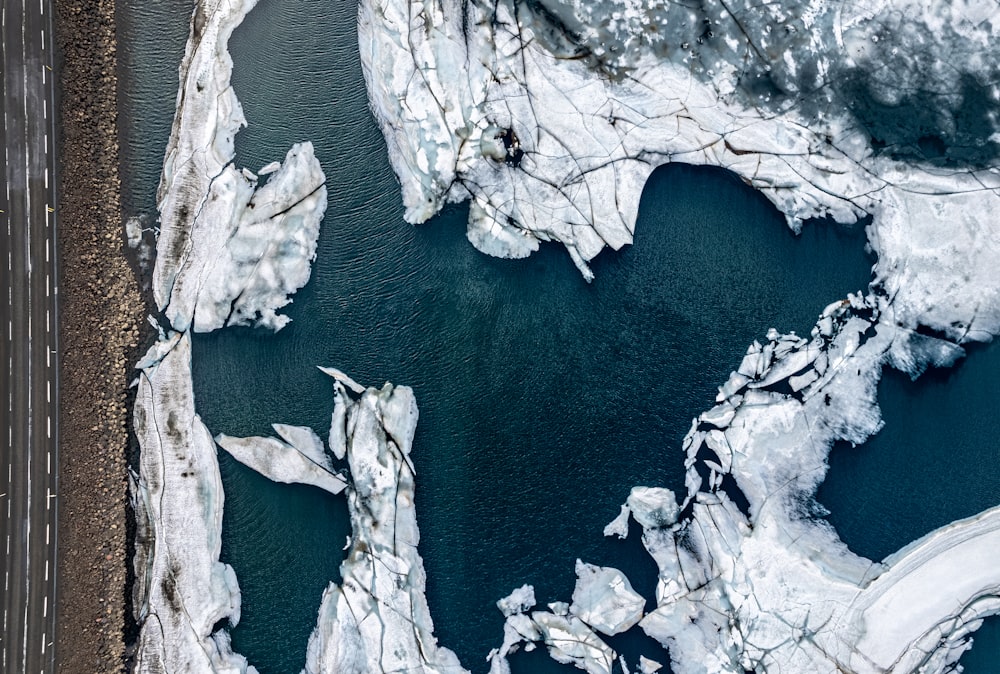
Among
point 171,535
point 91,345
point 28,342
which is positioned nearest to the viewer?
point 28,342

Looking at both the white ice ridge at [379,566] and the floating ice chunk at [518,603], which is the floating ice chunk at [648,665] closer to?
the floating ice chunk at [518,603]

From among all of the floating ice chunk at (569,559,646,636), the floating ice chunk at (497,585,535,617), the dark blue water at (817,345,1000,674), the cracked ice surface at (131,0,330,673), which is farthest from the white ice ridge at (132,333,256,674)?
the dark blue water at (817,345,1000,674)

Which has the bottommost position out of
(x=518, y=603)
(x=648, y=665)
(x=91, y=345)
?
(x=648, y=665)

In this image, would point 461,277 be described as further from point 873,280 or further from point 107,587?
point 107,587

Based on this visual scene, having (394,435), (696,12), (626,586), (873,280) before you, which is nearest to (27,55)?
(394,435)

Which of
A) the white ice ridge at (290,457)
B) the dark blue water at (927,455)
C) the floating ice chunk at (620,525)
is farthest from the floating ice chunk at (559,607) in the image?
the dark blue water at (927,455)

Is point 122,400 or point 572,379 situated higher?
point 572,379

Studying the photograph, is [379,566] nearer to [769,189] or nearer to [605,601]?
[605,601]

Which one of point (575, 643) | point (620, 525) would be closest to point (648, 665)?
point (575, 643)

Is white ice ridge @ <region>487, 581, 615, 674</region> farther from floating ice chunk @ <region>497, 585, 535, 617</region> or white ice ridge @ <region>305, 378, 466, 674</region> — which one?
white ice ridge @ <region>305, 378, 466, 674</region>
